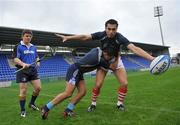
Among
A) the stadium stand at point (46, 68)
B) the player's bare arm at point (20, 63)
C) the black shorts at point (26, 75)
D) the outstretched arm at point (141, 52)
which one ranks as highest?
the outstretched arm at point (141, 52)

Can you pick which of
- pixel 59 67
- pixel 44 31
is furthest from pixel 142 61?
pixel 44 31

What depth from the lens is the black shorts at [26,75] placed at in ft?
25.7

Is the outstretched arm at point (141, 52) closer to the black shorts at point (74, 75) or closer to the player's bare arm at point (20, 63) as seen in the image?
the black shorts at point (74, 75)

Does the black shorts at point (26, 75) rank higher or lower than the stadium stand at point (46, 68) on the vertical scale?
higher

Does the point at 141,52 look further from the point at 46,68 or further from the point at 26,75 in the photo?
the point at 46,68

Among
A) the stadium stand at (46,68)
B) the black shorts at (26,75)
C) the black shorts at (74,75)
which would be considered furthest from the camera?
the stadium stand at (46,68)

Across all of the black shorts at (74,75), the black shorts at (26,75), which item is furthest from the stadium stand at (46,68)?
the black shorts at (74,75)

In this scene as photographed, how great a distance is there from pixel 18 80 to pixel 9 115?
37.7 inches

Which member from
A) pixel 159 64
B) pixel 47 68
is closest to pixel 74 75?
pixel 159 64

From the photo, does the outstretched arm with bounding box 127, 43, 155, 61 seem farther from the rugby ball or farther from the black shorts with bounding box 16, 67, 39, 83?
the black shorts with bounding box 16, 67, 39, 83

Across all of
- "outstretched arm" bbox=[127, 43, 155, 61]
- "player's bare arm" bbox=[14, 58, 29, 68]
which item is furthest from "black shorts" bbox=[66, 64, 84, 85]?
"outstretched arm" bbox=[127, 43, 155, 61]

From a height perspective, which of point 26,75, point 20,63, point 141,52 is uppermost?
point 141,52

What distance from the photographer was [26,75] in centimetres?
791

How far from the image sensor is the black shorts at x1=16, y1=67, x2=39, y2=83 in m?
7.82
